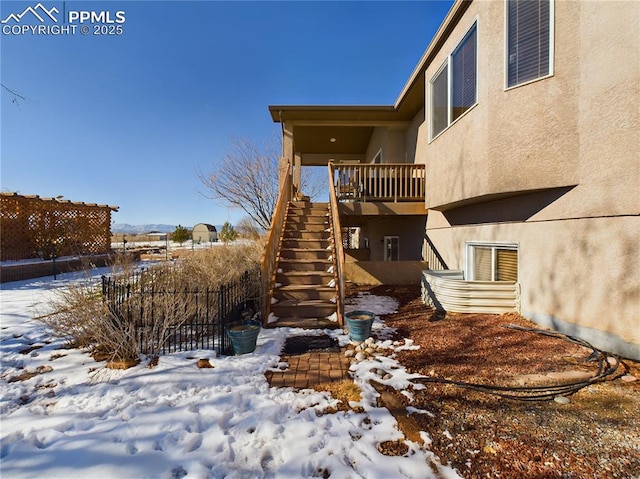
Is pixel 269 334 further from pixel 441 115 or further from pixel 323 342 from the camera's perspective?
pixel 441 115

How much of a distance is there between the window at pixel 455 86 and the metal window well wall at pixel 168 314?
5.97 metres

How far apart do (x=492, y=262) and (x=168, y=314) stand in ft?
20.1

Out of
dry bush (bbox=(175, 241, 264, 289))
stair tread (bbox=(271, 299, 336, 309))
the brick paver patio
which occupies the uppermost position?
dry bush (bbox=(175, 241, 264, 289))

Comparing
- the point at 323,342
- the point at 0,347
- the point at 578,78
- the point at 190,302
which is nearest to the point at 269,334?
the point at 323,342

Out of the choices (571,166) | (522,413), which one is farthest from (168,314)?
(571,166)

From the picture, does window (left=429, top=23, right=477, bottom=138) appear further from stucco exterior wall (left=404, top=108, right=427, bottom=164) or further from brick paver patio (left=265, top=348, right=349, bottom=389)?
brick paver patio (left=265, top=348, right=349, bottom=389)

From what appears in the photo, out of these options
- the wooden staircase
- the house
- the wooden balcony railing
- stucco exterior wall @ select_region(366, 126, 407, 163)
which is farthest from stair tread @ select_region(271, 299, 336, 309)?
stucco exterior wall @ select_region(366, 126, 407, 163)

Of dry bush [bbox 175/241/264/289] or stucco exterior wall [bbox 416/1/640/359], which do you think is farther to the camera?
dry bush [bbox 175/241/264/289]

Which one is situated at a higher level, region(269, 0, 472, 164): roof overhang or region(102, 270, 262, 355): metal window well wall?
region(269, 0, 472, 164): roof overhang

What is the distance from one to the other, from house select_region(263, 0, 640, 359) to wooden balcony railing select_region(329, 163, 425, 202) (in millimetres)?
1150

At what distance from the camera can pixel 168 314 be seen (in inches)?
160

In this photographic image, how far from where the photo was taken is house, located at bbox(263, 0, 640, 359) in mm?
3471

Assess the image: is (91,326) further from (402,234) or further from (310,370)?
(402,234)

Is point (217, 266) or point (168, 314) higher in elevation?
point (217, 266)
